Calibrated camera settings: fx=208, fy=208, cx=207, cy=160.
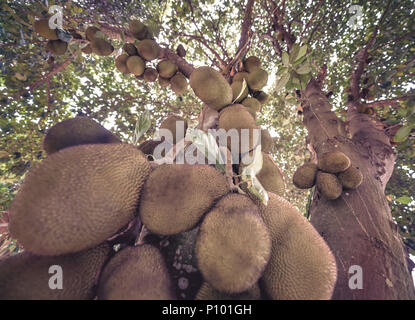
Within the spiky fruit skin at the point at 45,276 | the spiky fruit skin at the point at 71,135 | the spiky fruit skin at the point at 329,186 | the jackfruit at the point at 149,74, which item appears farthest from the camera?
the jackfruit at the point at 149,74

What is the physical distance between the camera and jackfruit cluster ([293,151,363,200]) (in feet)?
3.61

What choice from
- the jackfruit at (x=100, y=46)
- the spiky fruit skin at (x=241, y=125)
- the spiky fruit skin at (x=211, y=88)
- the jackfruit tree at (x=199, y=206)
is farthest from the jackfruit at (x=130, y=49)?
the spiky fruit skin at (x=241, y=125)

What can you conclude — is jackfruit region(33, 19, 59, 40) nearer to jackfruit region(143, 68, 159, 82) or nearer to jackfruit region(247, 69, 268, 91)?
jackfruit region(143, 68, 159, 82)

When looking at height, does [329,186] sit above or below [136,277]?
above

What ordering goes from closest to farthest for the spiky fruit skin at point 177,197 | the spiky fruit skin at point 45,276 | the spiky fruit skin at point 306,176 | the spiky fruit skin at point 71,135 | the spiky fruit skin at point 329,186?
the spiky fruit skin at point 45,276, the spiky fruit skin at point 177,197, the spiky fruit skin at point 71,135, the spiky fruit skin at point 329,186, the spiky fruit skin at point 306,176

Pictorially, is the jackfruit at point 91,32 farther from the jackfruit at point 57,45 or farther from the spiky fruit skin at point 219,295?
the spiky fruit skin at point 219,295

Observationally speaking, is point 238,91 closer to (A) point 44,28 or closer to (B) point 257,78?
(B) point 257,78

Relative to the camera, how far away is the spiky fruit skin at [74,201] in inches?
21.8

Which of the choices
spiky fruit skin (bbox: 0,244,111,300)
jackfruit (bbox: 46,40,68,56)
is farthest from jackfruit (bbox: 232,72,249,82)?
spiky fruit skin (bbox: 0,244,111,300)

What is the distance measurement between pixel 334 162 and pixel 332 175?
0.24 ft

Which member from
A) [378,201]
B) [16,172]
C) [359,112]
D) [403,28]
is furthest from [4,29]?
[403,28]

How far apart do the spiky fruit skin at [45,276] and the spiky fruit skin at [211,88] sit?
105cm

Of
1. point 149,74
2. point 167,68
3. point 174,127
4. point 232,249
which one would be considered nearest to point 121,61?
point 149,74

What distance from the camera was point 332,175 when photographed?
1.16 metres
